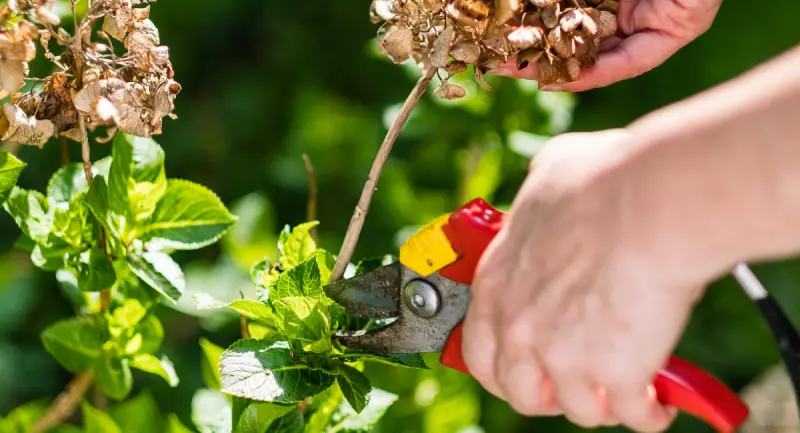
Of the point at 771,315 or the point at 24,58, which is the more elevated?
the point at 24,58

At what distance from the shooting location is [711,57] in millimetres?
1804

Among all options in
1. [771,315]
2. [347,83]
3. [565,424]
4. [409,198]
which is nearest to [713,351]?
[565,424]

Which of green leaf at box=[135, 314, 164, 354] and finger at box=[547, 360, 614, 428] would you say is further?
green leaf at box=[135, 314, 164, 354]

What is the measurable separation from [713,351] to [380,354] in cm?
118

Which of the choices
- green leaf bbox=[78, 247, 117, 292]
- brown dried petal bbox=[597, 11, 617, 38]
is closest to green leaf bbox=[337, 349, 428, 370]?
green leaf bbox=[78, 247, 117, 292]

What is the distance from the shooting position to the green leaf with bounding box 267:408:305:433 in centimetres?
80

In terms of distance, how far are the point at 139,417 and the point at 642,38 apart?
0.65 metres

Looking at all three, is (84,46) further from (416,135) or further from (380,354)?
(416,135)

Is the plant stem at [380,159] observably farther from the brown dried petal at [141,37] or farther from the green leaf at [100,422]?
the green leaf at [100,422]

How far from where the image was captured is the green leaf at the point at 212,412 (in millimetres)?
900

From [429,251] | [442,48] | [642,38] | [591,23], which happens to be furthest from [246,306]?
[642,38]

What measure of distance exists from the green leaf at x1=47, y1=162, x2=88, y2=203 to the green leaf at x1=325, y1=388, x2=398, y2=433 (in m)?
0.31

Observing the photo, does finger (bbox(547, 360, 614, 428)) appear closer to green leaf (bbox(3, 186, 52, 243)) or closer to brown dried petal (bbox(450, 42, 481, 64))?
brown dried petal (bbox(450, 42, 481, 64))

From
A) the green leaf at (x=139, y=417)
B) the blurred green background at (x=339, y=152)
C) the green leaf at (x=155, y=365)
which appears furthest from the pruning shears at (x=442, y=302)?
the blurred green background at (x=339, y=152)
